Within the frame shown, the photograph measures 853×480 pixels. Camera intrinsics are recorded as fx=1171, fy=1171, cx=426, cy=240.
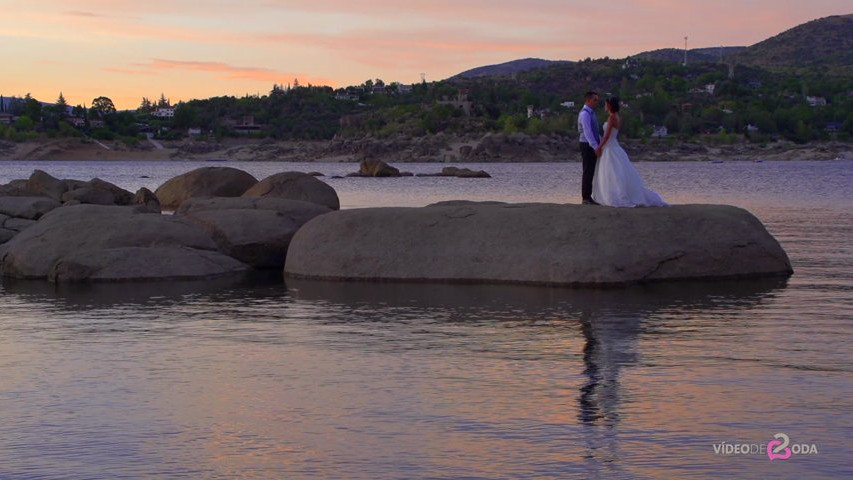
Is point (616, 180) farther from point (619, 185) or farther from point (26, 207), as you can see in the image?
point (26, 207)

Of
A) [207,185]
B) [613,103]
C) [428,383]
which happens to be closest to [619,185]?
→ [613,103]

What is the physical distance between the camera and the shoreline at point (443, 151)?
170875mm

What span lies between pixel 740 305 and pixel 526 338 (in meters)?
3.67

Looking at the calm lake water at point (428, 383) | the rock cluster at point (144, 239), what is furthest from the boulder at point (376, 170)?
the calm lake water at point (428, 383)

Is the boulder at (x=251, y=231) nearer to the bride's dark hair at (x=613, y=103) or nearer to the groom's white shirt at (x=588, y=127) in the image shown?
the groom's white shirt at (x=588, y=127)

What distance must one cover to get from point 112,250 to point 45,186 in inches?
578

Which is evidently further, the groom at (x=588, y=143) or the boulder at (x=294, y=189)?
the boulder at (x=294, y=189)

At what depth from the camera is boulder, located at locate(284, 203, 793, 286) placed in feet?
53.0

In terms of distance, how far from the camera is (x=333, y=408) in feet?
29.1

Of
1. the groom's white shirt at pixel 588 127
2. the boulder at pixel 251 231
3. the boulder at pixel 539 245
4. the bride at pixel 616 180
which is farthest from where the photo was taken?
the boulder at pixel 251 231

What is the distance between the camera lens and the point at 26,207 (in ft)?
72.6

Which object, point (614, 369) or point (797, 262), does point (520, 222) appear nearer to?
point (797, 262)

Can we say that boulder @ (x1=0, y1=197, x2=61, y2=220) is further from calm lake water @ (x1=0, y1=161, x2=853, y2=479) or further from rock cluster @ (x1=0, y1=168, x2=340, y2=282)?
calm lake water @ (x1=0, y1=161, x2=853, y2=479)

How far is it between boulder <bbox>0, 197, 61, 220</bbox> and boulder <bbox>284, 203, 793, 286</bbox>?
6.60 m
